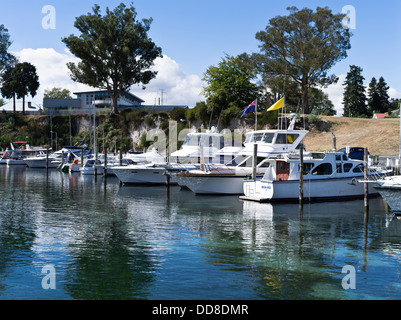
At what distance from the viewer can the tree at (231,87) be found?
67.0 m

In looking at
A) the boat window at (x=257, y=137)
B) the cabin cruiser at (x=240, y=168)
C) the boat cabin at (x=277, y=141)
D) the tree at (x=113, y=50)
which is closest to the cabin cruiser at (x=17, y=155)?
the tree at (x=113, y=50)

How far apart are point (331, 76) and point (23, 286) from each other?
55.8 metres

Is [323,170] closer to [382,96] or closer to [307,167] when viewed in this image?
[307,167]

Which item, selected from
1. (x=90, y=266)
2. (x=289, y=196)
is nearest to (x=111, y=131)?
(x=289, y=196)

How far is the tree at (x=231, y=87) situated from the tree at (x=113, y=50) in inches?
657

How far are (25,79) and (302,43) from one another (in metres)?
62.7

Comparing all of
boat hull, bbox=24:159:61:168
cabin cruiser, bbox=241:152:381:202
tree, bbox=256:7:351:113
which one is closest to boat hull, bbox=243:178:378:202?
cabin cruiser, bbox=241:152:381:202

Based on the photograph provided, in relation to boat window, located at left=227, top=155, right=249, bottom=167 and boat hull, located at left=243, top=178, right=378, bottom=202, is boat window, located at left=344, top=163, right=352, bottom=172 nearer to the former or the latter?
boat hull, located at left=243, top=178, right=378, bottom=202

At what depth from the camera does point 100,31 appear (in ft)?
255

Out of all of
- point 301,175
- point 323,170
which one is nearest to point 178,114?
point 323,170

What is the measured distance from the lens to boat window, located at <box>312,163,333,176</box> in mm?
29705

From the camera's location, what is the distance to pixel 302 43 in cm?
6119

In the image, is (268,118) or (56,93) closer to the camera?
(268,118)
